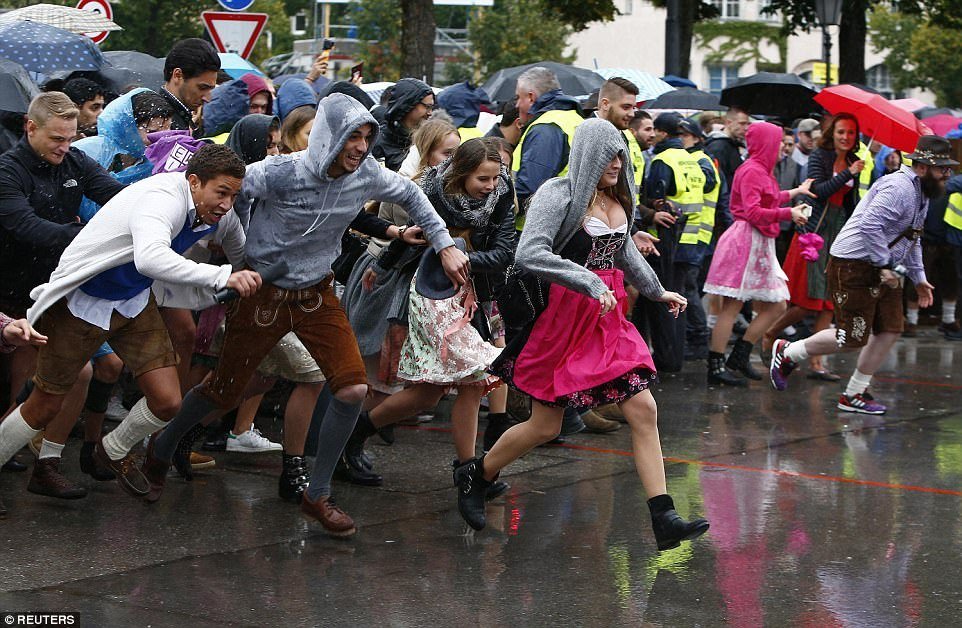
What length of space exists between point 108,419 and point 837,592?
15.8 ft

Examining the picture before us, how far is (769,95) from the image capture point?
1547cm

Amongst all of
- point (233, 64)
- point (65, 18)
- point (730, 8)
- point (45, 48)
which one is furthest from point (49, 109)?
point (730, 8)

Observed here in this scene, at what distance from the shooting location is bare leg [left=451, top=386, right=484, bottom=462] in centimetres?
706

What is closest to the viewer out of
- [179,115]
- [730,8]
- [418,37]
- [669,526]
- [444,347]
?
[669,526]

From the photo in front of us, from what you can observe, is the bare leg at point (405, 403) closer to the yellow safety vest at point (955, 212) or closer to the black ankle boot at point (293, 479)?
the black ankle boot at point (293, 479)

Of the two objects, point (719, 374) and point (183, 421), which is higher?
point (183, 421)

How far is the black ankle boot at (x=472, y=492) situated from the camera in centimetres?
640

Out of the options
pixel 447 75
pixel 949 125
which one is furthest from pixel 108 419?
pixel 447 75

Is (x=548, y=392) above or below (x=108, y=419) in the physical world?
above

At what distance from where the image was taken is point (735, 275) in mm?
11180

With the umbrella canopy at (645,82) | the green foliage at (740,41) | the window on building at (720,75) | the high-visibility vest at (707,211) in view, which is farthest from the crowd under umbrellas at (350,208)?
the window on building at (720,75)

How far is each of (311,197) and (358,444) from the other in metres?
1.66

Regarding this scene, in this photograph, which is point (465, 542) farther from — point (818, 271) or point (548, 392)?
point (818, 271)

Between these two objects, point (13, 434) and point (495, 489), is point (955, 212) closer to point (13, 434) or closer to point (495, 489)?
point (495, 489)
